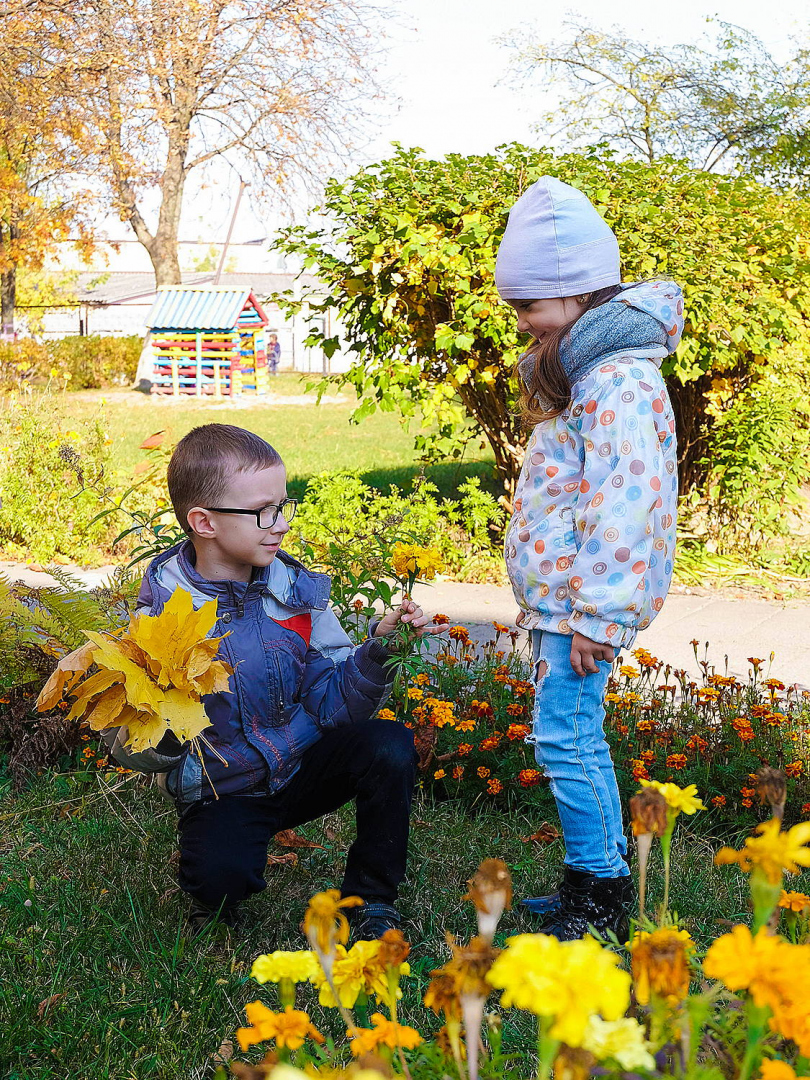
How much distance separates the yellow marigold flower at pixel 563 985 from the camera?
Result: 2.00 ft

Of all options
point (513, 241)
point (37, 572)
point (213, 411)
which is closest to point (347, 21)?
point (213, 411)

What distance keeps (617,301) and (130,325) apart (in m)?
52.9

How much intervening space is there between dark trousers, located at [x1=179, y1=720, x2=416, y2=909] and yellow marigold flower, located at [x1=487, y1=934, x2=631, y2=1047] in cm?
173

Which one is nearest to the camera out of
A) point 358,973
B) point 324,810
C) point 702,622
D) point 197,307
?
point 358,973

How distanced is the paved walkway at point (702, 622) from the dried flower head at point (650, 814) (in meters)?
3.57

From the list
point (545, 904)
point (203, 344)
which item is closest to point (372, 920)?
point (545, 904)

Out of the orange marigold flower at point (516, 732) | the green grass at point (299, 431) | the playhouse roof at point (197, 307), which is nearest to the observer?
the orange marigold flower at point (516, 732)

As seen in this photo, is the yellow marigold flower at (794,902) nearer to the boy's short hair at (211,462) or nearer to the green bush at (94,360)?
the boy's short hair at (211,462)

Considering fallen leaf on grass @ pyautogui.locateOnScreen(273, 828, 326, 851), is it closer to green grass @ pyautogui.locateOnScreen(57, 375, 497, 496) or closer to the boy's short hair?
the boy's short hair

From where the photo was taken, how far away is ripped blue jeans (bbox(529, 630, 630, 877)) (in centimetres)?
225

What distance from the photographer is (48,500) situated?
657 cm

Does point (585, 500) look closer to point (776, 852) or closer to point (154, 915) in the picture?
point (154, 915)

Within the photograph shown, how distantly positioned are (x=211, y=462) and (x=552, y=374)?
0.79 meters

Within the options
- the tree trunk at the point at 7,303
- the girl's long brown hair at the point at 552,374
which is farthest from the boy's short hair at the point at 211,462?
the tree trunk at the point at 7,303
